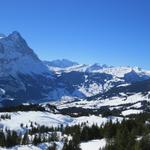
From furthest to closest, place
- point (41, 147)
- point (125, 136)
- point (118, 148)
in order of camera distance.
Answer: point (41, 147)
point (125, 136)
point (118, 148)

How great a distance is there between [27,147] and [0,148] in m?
10.8

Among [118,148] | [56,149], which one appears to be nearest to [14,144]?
[56,149]

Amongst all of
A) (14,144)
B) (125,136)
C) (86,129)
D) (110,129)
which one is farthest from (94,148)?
(14,144)

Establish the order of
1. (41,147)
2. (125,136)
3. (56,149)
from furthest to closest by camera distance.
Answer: (41,147) → (56,149) → (125,136)

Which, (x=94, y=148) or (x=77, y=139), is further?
(x=77, y=139)

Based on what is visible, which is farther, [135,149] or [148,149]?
[148,149]

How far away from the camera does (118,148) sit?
345 feet

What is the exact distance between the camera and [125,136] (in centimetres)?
11994

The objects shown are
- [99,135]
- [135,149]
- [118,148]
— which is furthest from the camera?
[99,135]

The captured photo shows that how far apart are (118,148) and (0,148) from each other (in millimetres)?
56180

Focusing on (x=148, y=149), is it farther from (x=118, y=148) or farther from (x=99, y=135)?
(x=99, y=135)

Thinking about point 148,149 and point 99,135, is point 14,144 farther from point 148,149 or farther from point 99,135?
point 148,149

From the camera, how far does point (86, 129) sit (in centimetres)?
16150

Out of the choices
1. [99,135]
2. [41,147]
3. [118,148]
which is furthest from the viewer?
[99,135]
